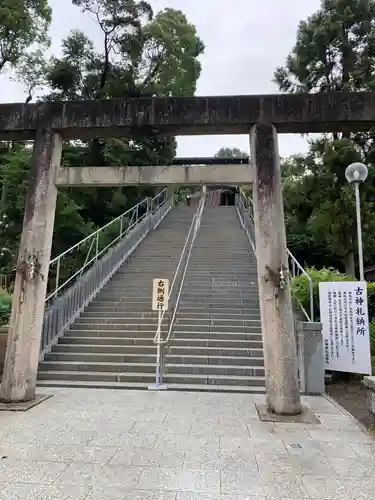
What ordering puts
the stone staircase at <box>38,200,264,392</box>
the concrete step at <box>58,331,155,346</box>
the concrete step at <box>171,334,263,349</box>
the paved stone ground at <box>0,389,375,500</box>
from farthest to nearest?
1. the concrete step at <box>58,331,155,346</box>
2. the concrete step at <box>171,334,263,349</box>
3. the stone staircase at <box>38,200,264,392</box>
4. the paved stone ground at <box>0,389,375,500</box>

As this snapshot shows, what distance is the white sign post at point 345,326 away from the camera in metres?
7.23

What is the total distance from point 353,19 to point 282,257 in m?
12.2

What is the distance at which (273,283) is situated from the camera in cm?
584

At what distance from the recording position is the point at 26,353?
6012 millimetres

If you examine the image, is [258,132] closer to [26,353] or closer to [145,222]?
[26,353]

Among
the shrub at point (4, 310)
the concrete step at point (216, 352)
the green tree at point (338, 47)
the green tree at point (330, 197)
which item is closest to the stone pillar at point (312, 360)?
the concrete step at point (216, 352)

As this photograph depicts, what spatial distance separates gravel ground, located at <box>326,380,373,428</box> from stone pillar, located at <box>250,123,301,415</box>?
3.13ft

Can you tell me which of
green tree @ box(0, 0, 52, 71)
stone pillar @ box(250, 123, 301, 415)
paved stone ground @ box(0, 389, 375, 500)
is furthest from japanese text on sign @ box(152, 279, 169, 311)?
green tree @ box(0, 0, 52, 71)

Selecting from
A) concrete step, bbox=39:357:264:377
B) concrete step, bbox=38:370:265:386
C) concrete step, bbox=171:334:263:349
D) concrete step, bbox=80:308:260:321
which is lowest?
concrete step, bbox=38:370:265:386

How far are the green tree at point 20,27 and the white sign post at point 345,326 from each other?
15.6 metres

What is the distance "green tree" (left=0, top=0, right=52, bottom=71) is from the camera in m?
15.5

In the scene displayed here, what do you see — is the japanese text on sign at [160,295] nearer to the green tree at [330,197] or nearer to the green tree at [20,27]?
the green tree at [330,197]

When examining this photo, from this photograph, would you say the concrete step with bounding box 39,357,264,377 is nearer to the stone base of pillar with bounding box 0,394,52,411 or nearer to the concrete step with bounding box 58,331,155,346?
the concrete step with bounding box 58,331,155,346

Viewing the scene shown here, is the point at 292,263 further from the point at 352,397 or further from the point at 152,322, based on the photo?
the point at 352,397
